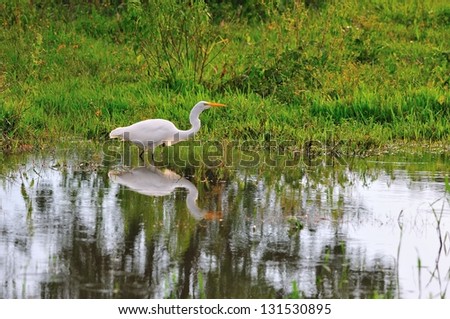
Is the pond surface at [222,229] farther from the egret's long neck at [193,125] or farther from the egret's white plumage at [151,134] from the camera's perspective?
the egret's long neck at [193,125]

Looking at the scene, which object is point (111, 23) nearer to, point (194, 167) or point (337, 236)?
point (194, 167)

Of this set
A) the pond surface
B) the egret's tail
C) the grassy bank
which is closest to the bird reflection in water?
the pond surface

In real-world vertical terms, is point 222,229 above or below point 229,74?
below

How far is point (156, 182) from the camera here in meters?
→ 8.81

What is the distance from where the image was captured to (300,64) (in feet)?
40.7

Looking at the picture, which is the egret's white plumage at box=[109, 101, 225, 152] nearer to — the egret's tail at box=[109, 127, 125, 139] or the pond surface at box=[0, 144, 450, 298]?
the egret's tail at box=[109, 127, 125, 139]

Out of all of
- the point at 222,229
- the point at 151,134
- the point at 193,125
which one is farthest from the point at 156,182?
the point at 222,229

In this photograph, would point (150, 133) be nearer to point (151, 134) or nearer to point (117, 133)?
point (151, 134)

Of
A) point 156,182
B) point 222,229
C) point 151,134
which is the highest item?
point 151,134

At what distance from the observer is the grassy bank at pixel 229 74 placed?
11070 mm

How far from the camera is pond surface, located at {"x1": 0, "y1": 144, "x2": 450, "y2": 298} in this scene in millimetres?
5883

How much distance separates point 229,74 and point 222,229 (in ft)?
19.5

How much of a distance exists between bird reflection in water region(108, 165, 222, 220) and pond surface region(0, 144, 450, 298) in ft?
0.05

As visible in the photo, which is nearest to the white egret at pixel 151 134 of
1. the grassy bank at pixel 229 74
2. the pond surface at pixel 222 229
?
the pond surface at pixel 222 229
